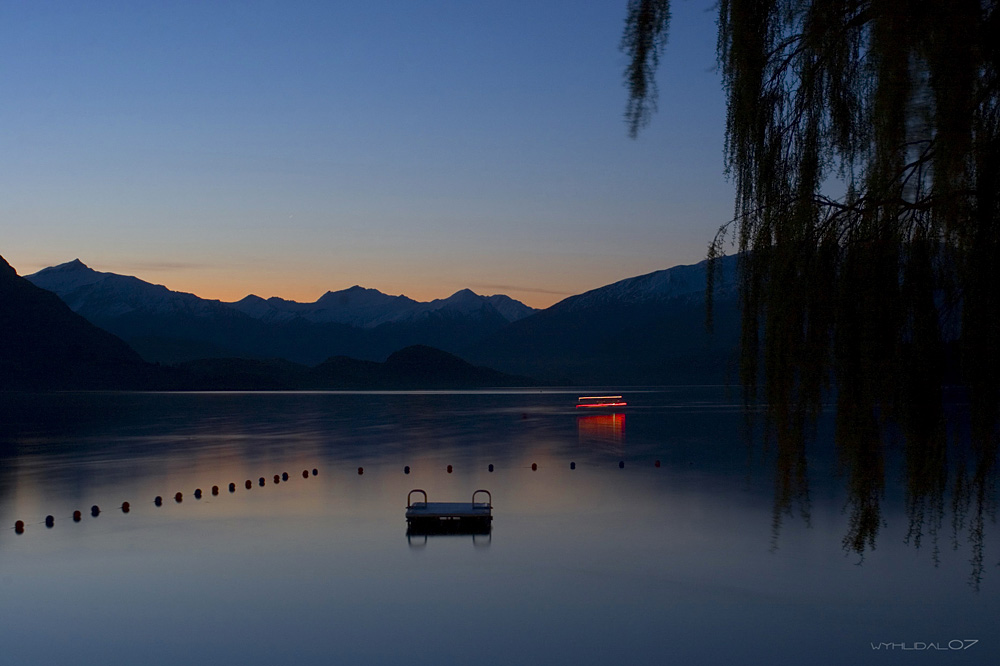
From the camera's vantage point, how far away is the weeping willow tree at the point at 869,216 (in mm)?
6734

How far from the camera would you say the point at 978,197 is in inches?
273

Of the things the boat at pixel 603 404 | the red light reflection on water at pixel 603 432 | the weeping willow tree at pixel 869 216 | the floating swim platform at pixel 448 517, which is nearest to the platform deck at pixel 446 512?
the floating swim platform at pixel 448 517

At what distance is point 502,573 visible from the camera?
2084 cm

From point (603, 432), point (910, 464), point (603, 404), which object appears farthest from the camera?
point (603, 404)

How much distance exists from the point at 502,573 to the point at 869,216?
1509 centimetres

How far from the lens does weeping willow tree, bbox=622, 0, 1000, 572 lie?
6.73 m

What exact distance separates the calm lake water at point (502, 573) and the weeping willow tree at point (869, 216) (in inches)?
26.8

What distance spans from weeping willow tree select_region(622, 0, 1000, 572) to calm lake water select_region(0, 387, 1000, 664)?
68cm

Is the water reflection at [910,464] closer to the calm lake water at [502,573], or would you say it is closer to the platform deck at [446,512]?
the calm lake water at [502,573]

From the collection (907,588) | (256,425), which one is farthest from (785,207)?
(256,425)

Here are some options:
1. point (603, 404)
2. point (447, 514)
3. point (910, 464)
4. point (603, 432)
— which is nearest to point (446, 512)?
point (447, 514)

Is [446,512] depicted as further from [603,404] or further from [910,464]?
[603,404]

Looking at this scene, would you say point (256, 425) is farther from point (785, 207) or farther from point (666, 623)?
point (785, 207)

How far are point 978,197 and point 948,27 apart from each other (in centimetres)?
129
